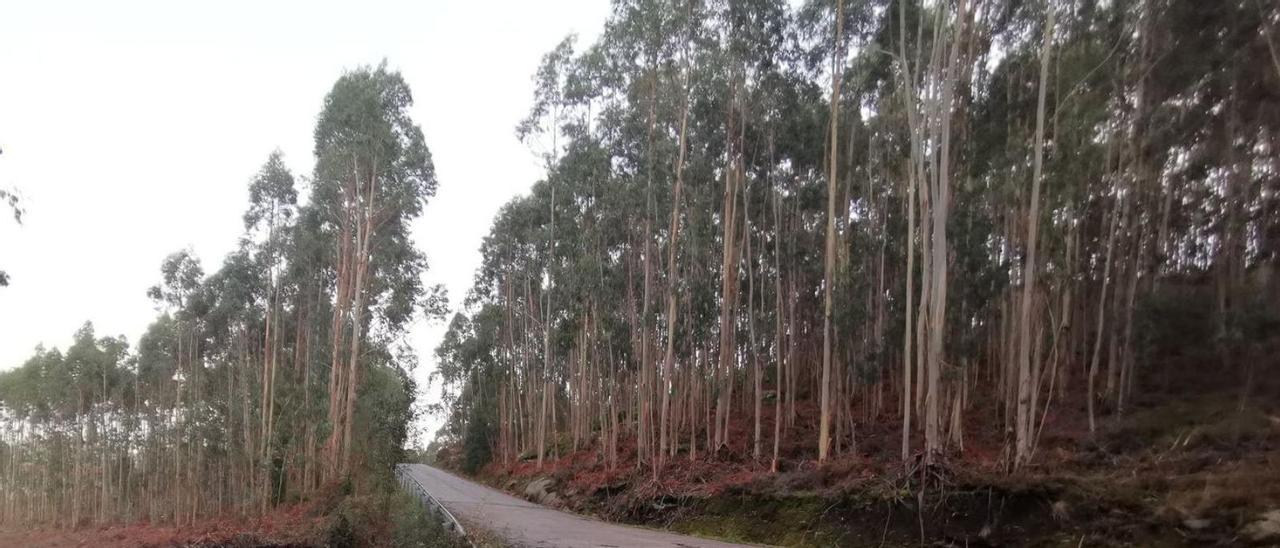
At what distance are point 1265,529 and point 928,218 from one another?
7.96m

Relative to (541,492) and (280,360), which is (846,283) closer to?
(541,492)

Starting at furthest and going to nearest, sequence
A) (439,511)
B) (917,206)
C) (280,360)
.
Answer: (280,360) < (917,206) < (439,511)

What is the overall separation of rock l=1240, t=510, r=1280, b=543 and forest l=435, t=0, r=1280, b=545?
144 inches

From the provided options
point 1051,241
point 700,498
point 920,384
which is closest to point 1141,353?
point 1051,241

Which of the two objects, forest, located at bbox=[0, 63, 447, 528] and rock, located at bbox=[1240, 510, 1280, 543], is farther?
forest, located at bbox=[0, 63, 447, 528]

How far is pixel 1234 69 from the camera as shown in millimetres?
13992

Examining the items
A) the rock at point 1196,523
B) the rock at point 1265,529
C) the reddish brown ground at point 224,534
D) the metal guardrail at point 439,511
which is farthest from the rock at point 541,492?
the rock at point 1265,529

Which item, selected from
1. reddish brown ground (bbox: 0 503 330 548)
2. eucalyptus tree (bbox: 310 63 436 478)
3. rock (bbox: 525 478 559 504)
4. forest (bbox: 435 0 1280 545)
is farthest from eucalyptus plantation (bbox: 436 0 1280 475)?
reddish brown ground (bbox: 0 503 330 548)

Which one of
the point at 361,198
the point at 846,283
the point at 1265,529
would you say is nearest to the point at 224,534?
the point at 361,198

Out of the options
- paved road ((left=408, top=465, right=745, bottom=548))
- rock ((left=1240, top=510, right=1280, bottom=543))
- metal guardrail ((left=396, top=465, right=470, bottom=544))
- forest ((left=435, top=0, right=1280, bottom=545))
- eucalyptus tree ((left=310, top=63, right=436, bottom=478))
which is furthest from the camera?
eucalyptus tree ((left=310, top=63, right=436, bottom=478))

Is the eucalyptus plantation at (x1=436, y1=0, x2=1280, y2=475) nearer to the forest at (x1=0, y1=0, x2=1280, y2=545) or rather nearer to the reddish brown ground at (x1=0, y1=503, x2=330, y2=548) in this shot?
the forest at (x1=0, y1=0, x2=1280, y2=545)

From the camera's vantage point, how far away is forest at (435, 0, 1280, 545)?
48.0 ft

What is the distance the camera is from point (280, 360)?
35562 millimetres

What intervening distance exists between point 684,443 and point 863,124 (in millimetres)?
11755
